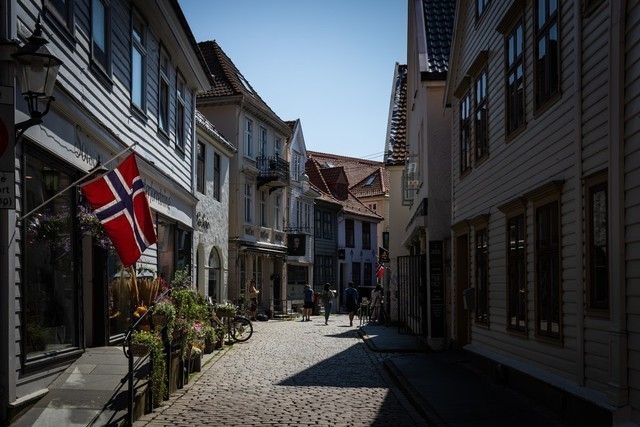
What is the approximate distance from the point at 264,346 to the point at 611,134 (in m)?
14.1

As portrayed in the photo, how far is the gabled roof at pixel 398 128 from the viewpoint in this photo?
102ft

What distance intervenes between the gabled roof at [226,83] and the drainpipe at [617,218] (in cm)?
2640

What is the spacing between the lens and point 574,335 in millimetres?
9320

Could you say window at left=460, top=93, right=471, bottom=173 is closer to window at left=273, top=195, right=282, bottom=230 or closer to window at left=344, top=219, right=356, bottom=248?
window at left=273, top=195, right=282, bottom=230

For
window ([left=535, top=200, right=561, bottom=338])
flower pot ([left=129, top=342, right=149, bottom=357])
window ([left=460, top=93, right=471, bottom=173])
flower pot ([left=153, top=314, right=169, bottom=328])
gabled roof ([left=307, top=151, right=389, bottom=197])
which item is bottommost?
flower pot ([left=129, top=342, right=149, bottom=357])

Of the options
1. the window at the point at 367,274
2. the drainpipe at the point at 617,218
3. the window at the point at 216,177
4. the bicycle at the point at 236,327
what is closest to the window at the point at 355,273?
the window at the point at 367,274

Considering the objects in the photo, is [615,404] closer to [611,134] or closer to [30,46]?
[611,134]

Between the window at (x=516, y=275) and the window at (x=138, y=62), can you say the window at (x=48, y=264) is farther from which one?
the window at (x=516, y=275)

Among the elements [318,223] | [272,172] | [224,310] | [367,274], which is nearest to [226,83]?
[272,172]

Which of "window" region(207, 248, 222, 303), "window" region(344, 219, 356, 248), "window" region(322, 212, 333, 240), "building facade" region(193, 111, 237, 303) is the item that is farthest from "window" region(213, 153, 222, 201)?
"window" region(344, 219, 356, 248)

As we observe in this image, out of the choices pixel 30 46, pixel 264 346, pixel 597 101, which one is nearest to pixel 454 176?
pixel 264 346

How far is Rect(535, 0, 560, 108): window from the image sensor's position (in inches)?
404

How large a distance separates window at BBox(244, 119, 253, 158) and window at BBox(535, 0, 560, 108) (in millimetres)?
25419

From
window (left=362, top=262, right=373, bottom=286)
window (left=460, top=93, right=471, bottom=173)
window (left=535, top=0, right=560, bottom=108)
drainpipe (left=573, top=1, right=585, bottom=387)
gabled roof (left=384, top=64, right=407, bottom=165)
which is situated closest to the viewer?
drainpipe (left=573, top=1, right=585, bottom=387)
